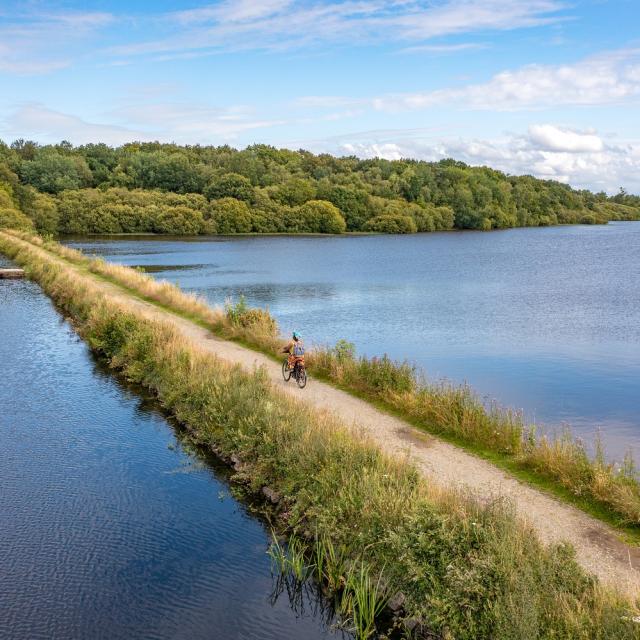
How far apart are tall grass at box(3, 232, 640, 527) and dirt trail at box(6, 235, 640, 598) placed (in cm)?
44

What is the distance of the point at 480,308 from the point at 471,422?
24.8 m

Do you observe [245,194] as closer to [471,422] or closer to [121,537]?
[471,422]

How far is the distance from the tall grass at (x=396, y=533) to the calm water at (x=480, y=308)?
8348 millimetres

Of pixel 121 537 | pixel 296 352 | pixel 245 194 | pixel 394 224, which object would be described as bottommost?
pixel 121 537

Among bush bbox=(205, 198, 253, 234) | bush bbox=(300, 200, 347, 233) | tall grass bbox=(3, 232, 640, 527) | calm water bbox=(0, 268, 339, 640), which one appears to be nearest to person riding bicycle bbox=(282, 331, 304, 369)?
tall grass bbox=(3, 232, 640, 527)

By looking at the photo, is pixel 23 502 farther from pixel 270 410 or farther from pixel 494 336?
pixel 494 336

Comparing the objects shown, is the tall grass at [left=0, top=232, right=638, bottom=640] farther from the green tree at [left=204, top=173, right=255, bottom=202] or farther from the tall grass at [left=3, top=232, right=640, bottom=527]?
the green tree at [left=204, top=173, right=255, bottom=202]

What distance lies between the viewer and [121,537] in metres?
11.9

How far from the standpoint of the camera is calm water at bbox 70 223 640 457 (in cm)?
2197

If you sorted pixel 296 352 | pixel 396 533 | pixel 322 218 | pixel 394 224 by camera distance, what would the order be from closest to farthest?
pixel 396 533 → pixel 296 352 → pixel 322 218 → pixel 394 224

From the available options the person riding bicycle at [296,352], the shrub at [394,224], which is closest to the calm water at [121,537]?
the person riding bicycle at [296,352]

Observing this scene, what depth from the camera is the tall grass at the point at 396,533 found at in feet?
24.8

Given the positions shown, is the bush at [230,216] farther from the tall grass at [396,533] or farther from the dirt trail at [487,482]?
the tall grass at [396,533]

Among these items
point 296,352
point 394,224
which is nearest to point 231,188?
point 394,224
